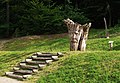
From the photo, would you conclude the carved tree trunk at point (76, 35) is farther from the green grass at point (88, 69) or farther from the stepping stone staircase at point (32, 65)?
the green grass at point (88, 69)

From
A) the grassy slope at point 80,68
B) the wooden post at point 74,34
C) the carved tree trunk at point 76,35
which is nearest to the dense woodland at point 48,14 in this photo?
the carved tree trunk at point 76,35

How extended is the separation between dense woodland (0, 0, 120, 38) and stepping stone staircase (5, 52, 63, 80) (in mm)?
13447

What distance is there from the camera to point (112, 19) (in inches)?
1198

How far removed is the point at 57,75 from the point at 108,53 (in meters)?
2.22

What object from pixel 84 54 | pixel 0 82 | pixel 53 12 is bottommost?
pixel 0 82

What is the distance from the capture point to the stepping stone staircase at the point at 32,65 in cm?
1179

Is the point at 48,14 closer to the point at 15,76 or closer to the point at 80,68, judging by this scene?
the point at 15,76

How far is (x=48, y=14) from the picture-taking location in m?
26.7

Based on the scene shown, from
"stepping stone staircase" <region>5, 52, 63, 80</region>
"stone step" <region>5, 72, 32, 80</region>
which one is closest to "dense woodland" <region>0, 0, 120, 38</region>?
"stepping stone staircase" <region>5, 52, 63, 80</region>

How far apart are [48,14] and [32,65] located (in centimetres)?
1447

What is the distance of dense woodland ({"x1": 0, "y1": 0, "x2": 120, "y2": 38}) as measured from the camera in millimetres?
26812

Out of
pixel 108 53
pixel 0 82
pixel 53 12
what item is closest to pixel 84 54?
pixel 108 53

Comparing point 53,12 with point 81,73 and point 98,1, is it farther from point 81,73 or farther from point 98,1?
point 81,73

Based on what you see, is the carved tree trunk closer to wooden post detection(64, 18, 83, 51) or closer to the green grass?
wooden post detection(64, 18, 83, 51)
